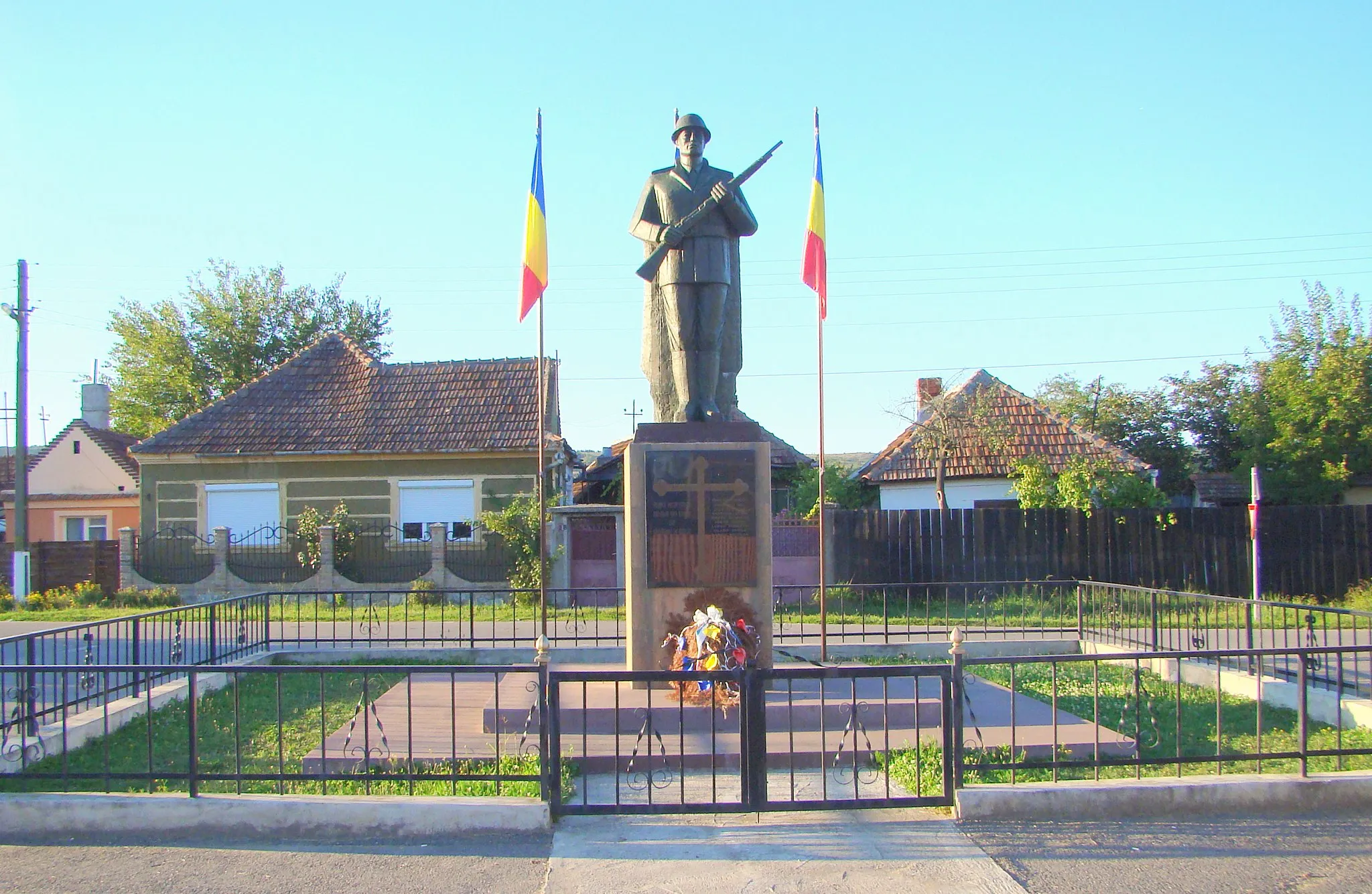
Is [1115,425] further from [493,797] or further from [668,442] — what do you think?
[493,797]

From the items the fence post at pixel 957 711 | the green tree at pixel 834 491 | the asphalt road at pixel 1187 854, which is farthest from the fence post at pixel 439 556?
the asphalt road at pixel 1187 854

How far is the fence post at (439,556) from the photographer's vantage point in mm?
20812

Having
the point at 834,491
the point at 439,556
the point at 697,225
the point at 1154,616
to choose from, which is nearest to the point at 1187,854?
the point at 697,225

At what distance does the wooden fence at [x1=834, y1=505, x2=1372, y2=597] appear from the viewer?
1848 centimetres

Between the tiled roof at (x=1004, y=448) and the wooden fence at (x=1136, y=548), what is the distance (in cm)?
298

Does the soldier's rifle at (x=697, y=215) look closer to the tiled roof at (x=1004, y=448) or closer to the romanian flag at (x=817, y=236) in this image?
the romanian flag at (x=817, y=236)

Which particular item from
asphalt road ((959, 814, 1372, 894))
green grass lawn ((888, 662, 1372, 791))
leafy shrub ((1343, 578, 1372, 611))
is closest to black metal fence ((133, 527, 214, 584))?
green grass lawn ((888, 662, 1372, 791))

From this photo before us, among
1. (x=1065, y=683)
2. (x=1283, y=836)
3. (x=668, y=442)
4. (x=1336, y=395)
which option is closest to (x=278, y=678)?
(x=668, y=442)

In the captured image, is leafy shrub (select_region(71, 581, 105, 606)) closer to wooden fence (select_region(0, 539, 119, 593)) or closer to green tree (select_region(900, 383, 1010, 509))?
wooden fence (select_region(0, 539, 119, 593))

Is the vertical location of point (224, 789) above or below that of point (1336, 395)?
below

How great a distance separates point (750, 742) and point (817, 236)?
7046 millimetres

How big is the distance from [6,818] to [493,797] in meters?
2.56

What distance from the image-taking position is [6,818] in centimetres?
548

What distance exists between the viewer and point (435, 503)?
23.3 m
